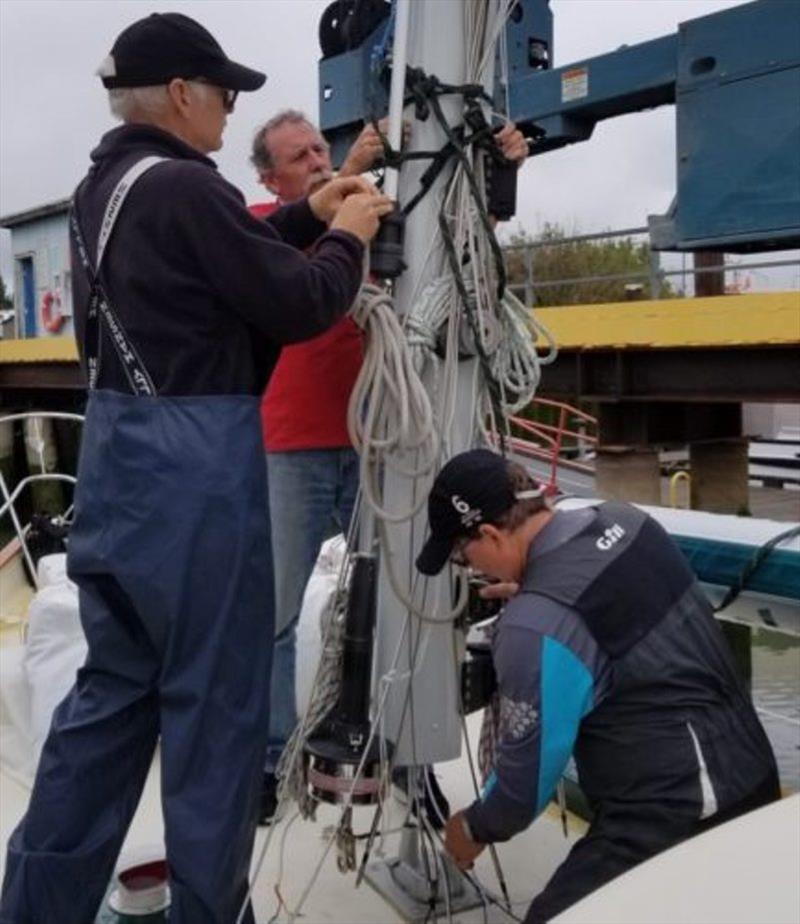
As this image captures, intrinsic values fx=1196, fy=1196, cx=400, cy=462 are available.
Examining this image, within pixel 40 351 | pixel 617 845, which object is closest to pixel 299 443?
pixel 617 845

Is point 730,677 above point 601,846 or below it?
above

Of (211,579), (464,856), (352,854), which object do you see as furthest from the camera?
(352,854)

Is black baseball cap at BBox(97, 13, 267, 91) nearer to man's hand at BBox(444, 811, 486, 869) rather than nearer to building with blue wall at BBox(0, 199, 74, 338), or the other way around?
man's hand at BBox(444, 811, 486, 869)

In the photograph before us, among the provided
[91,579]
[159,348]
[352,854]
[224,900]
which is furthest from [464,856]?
[159,348]

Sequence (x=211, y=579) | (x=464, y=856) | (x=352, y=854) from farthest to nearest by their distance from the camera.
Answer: (x=352, y=854)
(x=464, y=856)
(x=211, y=579)

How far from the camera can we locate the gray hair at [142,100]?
6.78ft

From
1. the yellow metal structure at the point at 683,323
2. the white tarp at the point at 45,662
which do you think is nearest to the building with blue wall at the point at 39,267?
the yellow metal structure at the point at 683,323

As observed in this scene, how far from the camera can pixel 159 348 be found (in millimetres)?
1982

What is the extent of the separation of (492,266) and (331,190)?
0.34m

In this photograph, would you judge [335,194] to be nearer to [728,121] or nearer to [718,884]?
[718,884]

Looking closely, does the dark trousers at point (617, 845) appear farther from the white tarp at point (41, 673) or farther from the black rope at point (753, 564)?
the white tarp at point (41, 673)

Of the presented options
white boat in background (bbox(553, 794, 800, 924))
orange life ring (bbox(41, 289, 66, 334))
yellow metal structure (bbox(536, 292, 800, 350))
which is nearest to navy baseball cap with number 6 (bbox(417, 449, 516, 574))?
white boat in background (bbox(553, 794, 800, 924))

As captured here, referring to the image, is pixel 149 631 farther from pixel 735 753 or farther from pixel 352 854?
pixel 735 753

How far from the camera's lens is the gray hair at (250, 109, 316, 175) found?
→ 2.88 meters
